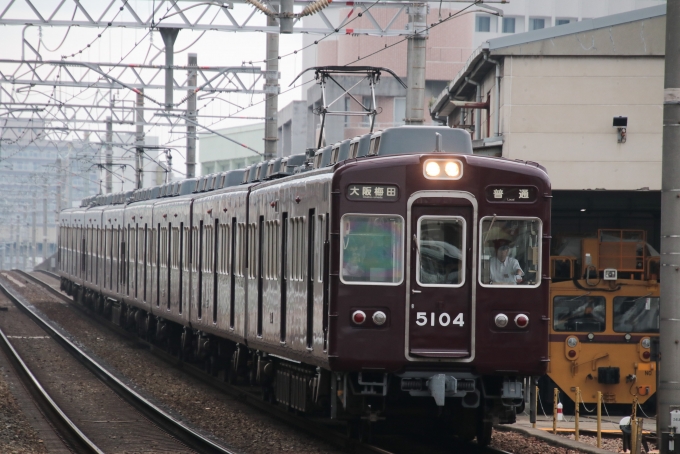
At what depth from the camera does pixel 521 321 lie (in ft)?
32.1

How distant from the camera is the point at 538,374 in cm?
987

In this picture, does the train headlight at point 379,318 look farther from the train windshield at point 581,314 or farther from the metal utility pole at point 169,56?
the metal utility pole at point 169,56

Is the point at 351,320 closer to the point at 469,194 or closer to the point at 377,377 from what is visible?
the point at 377,377

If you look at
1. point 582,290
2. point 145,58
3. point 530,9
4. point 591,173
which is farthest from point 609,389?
point 530,9

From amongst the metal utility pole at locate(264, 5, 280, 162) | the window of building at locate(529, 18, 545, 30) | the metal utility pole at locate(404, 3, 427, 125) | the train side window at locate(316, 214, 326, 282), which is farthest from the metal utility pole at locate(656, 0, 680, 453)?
Result: the window of building at locate(529, 18, 545, 30)

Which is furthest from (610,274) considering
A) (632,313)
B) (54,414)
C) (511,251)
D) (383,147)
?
(54,414)

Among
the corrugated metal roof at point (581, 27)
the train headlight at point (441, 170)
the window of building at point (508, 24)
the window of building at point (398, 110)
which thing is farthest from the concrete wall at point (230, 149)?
the train headlight at point (441, 170)

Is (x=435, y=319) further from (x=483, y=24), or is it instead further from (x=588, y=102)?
(x=483, y=24)

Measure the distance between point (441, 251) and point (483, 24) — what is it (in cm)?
5807

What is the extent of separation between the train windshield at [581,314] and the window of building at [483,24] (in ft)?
162

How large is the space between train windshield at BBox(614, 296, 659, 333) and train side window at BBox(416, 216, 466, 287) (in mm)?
8860

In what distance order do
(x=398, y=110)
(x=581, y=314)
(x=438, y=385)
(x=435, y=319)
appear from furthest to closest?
(x=398, y=110)
(x=581, y=314)
(x=435, y=319)
(x=438, y=385)

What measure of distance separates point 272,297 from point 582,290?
6.87 m

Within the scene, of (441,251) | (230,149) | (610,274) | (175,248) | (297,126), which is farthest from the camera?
(230,149)
